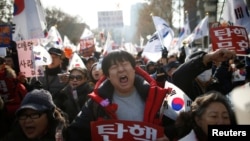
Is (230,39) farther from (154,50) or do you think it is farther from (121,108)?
(154,50)

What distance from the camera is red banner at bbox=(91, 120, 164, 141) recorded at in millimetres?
2580

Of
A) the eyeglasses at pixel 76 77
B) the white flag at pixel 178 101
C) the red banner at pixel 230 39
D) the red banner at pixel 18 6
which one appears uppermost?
the red banner at pixel 18 6

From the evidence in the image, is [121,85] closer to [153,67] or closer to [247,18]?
[247,18]

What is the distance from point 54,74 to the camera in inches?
218

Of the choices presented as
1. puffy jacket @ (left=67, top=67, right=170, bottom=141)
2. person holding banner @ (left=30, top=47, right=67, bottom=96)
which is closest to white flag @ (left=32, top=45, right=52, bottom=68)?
person holding banner @ (left=30, top=47, right=67, bottom=96)

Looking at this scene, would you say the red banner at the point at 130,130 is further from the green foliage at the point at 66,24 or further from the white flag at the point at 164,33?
the green foliage at the point at 66,24

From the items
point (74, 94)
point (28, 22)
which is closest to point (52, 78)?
point (28, 22)

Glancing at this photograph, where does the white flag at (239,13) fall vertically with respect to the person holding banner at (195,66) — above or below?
above

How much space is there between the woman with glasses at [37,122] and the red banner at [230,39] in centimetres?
236

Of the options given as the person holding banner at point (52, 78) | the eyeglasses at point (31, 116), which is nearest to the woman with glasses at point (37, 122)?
the eyeglasses at point (31, 116)

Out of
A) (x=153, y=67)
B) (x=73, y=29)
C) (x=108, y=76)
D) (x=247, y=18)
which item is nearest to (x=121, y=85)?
(x=108, y=76)

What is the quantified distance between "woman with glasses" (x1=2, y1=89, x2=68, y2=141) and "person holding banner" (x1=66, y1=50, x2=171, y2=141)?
15cm

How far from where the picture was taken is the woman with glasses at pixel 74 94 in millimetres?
4152

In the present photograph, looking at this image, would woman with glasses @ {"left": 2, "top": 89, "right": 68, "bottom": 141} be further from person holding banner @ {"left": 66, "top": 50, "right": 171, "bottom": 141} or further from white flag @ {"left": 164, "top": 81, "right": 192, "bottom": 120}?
white flag @ {"left": 164, "top": 81, "right": 192, "bottom": 120}
